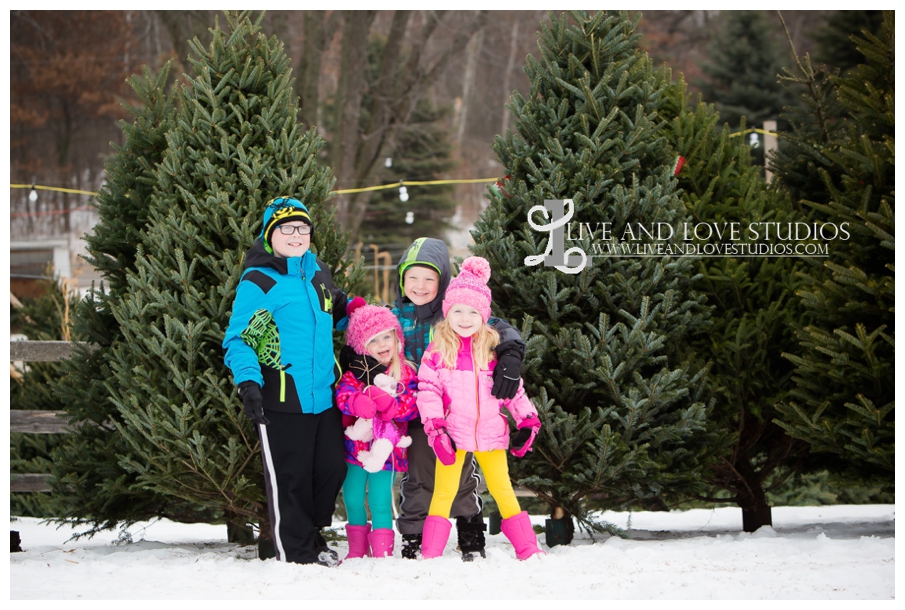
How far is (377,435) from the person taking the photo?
408cm

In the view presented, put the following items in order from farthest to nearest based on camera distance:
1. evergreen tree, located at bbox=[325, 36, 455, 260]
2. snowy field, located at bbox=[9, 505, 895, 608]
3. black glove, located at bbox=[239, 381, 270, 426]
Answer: evergreen tree, located at bbox=[325, 36, 455, 260], black glove, located at bbox=[239, 381, 270, 426], snowy field, located at bbox=[9, 505, 895, 608]

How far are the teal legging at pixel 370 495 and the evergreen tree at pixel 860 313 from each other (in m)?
2.08

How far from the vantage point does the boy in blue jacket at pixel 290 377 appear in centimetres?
393

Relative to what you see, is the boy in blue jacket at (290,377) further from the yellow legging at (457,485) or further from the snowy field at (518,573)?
the yellow legging at (457,485)

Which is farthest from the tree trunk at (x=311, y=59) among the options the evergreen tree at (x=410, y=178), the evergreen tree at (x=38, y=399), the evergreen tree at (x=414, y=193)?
the evergreen tree at (x=38, y=399)

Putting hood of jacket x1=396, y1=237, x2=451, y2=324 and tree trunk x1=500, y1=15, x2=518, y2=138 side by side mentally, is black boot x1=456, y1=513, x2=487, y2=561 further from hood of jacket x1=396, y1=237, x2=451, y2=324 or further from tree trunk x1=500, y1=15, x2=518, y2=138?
tree trunk x1=500, y1=15, x2=518, y2=138

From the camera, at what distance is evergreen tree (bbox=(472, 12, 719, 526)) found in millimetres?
4309

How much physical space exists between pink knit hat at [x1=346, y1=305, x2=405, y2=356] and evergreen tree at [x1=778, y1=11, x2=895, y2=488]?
6.79ft

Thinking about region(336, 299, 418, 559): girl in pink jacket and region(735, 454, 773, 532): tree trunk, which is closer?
region(336, 299, 418, 559): girl in pink jacket

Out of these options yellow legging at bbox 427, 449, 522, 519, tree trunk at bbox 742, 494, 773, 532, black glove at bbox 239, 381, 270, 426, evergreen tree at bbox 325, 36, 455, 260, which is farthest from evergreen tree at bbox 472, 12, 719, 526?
evergreen tree at bbox 325, 36, 455, 260

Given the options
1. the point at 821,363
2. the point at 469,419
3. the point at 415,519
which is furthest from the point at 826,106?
the point at 415,519

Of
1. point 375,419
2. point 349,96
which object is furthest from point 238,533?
point 349,96

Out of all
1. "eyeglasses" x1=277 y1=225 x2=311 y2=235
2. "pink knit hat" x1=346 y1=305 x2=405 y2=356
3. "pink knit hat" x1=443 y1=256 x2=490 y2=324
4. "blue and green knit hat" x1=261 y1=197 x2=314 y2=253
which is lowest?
"pink knit hat" x1=346 y1=305 x2=405 y2=356

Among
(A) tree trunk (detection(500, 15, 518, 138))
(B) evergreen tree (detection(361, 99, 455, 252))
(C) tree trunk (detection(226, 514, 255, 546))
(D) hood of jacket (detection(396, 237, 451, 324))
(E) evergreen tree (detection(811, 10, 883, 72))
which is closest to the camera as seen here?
(D) hood of jacket (detection(396, 237, 451, 324))
